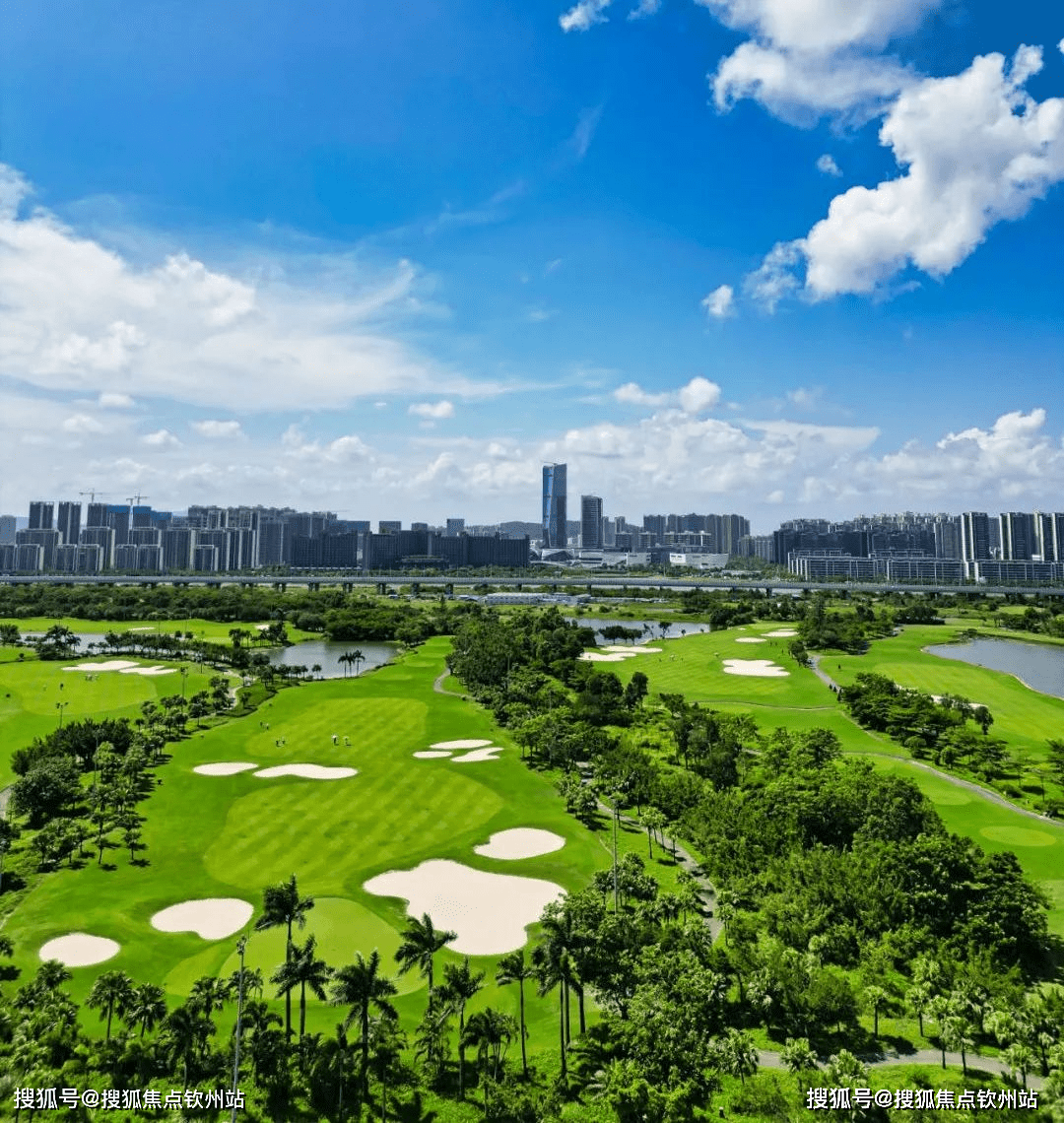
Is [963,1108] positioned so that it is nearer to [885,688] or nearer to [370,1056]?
[370,1056]

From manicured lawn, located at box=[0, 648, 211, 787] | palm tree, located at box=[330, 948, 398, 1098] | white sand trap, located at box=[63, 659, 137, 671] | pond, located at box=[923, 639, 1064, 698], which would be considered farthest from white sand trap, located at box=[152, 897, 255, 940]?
pond, located at box=[923, 639, 1064, 698]

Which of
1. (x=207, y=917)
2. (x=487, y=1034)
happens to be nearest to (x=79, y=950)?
(x=207, y=917)

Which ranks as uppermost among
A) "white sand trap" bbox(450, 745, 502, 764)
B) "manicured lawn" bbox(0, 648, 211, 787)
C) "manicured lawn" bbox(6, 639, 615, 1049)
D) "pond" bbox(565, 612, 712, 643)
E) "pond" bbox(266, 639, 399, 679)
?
"pond" bbox(565, 612, 712, 643)

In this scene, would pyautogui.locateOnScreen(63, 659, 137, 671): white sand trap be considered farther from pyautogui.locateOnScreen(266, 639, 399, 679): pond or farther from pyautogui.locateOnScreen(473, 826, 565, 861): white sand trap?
pyautogui.locateOnScreen(473, 826, 565, 861): white sand trap

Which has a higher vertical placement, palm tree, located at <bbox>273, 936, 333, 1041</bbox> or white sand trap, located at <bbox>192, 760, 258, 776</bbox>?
palm tree, located at <bbox>273, 936, 333, 1041</bbox>

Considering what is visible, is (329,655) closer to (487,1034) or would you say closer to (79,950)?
(79,950)

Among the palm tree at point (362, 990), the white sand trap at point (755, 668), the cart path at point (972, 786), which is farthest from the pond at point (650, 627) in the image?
the palm tree at point (362, 990)

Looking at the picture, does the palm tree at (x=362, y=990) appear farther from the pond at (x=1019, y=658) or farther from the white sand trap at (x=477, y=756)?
the pond at (x=1019, y=658)
